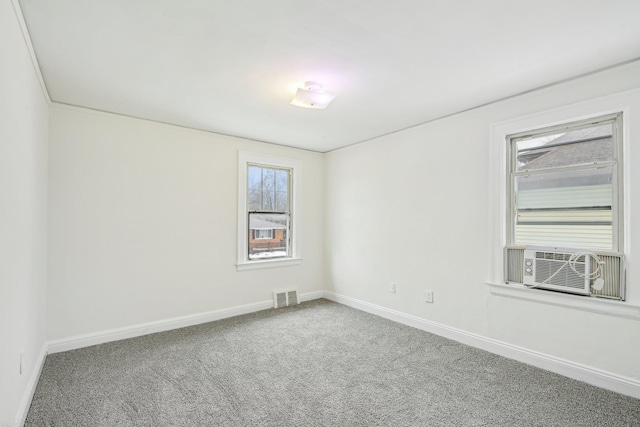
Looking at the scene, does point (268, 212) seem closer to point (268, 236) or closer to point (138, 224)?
point (268, 236)

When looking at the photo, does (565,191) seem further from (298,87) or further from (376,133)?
(298,87)

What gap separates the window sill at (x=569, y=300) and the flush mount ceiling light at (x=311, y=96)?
2324 mm

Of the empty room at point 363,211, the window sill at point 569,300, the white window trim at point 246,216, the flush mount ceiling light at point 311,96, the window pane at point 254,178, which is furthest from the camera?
the window pane at point 254,178

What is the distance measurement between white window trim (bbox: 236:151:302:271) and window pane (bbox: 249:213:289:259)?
0.33 feet

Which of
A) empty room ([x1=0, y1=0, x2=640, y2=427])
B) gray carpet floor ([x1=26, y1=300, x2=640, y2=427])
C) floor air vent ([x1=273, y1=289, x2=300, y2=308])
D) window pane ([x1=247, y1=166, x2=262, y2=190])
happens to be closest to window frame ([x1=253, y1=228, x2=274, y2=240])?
empty room ([x1=0, y1=0, x2=640, y2=427])

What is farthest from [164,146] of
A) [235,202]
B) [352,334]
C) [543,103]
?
[543,103]

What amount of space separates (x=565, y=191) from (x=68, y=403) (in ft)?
13.5

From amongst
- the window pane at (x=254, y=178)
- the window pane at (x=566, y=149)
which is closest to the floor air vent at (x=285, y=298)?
the window pane at (x=254, y=178)

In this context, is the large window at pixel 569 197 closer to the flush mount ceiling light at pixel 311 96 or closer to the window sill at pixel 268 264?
the flush mount ceiling light at pixel 311 96

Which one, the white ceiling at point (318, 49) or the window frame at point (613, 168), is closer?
the white ceiling at point (318, 49)

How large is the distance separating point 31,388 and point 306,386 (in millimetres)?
1949

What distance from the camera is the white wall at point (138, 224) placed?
296cm

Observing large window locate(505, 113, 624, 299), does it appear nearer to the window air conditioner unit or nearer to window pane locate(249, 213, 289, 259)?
the window air conditioner unit

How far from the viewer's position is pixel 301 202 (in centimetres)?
473
